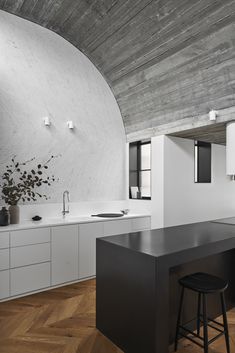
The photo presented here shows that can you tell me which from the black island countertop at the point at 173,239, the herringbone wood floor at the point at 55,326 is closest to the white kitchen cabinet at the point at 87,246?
the herringbone wood floor at the point at 55,326

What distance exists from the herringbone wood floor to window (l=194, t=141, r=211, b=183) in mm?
2825

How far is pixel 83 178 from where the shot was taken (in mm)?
4430

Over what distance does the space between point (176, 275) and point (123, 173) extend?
297 cm

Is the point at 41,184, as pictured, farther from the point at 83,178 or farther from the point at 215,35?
the point at 215,35

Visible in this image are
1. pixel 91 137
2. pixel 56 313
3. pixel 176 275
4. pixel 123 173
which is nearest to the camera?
pixel 176 275

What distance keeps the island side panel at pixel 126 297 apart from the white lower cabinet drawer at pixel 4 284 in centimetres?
129

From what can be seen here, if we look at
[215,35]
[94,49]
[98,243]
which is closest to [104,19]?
[94,49]

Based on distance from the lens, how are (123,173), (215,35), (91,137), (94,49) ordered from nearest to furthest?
1. (215,35)
2. (94,49)
3. (91,137)
4. (123,173)

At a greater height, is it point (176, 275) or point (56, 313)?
point (176, 275)

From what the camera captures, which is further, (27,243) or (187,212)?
(187,212)

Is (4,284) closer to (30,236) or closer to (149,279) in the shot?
(30,236)

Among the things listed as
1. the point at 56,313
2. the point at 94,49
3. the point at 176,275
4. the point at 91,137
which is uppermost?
the point at 94,49

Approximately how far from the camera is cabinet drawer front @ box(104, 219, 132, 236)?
390 centimetres

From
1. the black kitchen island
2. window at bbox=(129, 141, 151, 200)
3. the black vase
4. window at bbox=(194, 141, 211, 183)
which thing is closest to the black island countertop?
the black kitchen island
